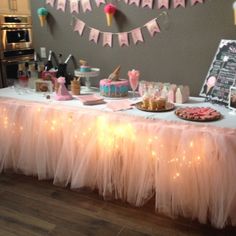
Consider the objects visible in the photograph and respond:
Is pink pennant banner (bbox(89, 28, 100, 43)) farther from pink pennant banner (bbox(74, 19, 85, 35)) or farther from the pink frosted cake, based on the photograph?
the pink frosted cake

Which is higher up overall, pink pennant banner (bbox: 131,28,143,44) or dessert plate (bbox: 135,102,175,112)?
pink pennant banner (bbox: 131,28,143,44)

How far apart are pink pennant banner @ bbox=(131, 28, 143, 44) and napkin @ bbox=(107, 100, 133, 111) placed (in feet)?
1.87

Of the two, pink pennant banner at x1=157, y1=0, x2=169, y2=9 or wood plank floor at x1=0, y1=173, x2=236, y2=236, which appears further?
pink pennant banner at x1=157, y1=0, x2=169, y2=9

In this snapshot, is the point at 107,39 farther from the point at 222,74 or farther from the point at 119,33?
the point at 222,74

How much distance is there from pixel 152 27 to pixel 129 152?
105 centimetres

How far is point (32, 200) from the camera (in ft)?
7.42

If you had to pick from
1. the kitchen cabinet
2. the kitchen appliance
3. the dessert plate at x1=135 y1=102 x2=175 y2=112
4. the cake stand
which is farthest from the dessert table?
the kitchen cabinet

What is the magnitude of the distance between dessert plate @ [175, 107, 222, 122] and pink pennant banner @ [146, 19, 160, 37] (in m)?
0.74

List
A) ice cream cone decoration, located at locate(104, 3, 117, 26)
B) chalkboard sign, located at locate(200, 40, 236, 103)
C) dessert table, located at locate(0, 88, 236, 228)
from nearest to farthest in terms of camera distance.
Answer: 1. dessert table, located at locate(0, 88, 236, 228)
2. chalkboard sign, located at locate(200, 40, 236, 103)
3. ice cream cone decoration, located at locate(104, 3, 117, 26)

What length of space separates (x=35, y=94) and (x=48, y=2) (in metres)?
0.92

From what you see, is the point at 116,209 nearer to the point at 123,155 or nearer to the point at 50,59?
the point at 123,155

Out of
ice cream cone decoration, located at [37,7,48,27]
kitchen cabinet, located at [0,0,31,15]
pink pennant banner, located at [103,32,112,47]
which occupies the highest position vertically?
kitchen cabinet, located at [0,0,31,15]

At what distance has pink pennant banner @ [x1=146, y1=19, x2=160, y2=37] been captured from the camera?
2365 mm

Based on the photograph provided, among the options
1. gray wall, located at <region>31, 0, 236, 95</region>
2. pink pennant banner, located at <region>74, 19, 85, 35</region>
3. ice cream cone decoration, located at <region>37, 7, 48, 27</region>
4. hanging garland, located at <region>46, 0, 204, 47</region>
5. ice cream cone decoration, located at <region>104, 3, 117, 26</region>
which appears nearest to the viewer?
gray wall, located at <region>31, 0, 236, 95</region>
